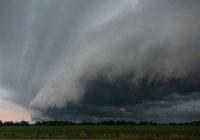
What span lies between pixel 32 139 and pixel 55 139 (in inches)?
124

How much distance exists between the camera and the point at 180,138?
47625mm

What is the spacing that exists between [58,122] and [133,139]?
14780 cm

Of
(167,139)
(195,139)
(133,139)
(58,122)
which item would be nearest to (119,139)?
(133,139)

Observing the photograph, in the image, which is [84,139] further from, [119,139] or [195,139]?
[195,139]

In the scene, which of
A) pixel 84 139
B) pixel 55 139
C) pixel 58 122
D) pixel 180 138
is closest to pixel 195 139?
pixel 180 138

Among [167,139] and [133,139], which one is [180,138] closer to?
[167,139]

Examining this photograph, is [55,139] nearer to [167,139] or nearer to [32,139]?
[32,139]

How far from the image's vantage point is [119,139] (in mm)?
47281

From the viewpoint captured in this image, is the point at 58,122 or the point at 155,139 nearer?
the point at 155,139

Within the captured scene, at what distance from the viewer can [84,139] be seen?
1873 inches

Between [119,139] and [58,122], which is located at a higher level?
[58,122]

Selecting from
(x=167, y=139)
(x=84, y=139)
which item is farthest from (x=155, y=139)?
(x=84, y=139)

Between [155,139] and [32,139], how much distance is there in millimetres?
16422

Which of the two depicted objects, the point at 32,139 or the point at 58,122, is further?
the point at 58,122
